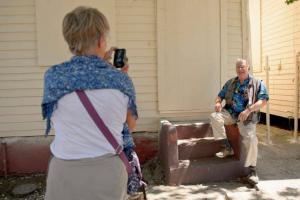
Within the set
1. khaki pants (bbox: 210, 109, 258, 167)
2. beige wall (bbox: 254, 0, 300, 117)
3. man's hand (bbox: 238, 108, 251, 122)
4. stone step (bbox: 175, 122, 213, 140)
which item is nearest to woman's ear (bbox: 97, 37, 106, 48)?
man's hand (bbox: 238, 108, 251, 122)

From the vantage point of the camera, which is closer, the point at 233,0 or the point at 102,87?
the point at 102,87

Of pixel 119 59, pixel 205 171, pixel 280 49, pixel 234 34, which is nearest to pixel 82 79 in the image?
pixel 119 59

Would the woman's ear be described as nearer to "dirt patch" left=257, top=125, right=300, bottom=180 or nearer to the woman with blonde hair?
the woman with blonde hair

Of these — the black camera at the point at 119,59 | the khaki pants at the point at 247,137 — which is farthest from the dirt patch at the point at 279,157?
the black camera at the point at 119,59

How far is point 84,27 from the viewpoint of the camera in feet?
6.56

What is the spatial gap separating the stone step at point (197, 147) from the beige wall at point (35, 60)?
2.49ft

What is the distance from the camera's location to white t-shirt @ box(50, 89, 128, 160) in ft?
6.50

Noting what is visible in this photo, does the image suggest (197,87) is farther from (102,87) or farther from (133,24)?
(102,87)

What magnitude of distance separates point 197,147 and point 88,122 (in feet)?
14.4

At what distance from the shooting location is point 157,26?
668cm

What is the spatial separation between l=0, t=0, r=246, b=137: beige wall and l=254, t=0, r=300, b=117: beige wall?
368 centimetres

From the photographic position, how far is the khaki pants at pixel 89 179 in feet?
6.50

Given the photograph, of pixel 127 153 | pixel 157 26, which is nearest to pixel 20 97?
pixel 157 26

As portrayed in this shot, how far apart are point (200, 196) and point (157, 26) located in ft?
9.19
